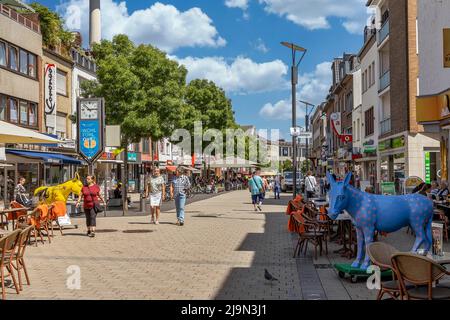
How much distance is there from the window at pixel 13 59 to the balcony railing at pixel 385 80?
2096 centimetres

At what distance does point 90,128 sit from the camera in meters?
20.2

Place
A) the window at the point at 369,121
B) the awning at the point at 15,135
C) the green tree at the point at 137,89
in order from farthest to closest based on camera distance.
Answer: the window at the point at 369,121 < the green tree at the point at 137,89 < the awning at the point at 15,135

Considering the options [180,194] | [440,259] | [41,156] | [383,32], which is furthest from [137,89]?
[440,259]

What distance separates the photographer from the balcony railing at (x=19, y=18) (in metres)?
28.2

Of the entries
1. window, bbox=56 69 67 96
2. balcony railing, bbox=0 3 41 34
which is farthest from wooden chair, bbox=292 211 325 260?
window, bbox=56 69 67 96

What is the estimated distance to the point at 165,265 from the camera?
9.82 m

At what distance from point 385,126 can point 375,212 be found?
85.9 feet

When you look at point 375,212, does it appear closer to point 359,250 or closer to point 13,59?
point 359,250

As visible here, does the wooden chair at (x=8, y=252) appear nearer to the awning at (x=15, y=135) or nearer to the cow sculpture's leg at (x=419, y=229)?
the awning at (x=15, y=135)

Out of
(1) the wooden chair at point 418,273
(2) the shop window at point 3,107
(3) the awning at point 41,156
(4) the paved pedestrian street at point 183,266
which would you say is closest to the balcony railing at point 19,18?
(2) the shop window at point 3,107
